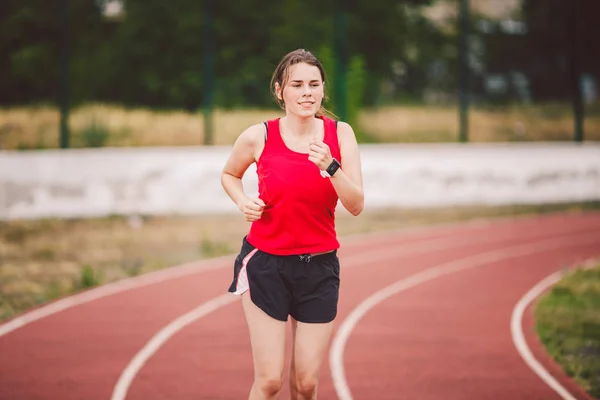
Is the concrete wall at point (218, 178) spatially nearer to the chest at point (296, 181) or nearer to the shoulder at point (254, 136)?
the shoulder at point (254, 136)

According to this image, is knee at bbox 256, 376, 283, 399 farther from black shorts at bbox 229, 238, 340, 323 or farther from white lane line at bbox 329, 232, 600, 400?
white lane line at bbox 329, 232, 600, 400

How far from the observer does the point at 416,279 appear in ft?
35.2

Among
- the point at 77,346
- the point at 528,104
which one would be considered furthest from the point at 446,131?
the point at 77,346

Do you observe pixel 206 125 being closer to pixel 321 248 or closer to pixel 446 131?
pixel 446 131

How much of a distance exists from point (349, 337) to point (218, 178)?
24.8 feet

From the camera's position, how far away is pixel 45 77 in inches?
691

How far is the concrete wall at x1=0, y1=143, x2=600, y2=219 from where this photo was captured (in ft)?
46.6

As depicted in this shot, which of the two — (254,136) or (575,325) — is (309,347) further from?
(575,325)

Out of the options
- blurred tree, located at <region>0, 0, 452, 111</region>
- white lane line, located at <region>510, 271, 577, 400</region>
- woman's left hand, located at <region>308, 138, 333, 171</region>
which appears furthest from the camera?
blurred tree, located at <region>0, 0, 452, 111</region>

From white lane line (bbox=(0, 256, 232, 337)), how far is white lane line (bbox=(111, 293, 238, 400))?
122 centimetres

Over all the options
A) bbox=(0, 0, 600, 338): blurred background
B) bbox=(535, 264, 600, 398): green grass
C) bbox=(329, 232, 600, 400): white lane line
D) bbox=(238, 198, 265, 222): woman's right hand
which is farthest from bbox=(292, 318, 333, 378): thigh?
bbox=(0, 0, 600, 338): blurred background

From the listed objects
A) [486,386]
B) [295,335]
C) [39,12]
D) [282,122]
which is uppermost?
[39,12]

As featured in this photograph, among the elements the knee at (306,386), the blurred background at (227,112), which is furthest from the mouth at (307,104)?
the blurred background at (227,112)

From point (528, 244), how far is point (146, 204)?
5824 mm
